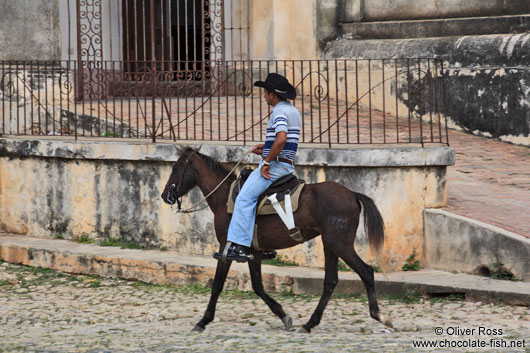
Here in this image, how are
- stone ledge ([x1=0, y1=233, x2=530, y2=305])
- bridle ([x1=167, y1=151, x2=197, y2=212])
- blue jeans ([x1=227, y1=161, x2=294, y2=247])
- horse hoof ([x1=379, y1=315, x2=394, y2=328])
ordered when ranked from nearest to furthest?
horse hoof ([x1=379, y1=315, x2=394, y2=328]) < blue jeans ([x1=227, y1=161, x2=294, y2=247]) < bridle ([x1=167, y1=151, x2=197, y2=212]) < stone ledge ([x1=0, y1=233, x2=530, y2=305])

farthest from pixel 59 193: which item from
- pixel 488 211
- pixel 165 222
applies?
pixel 488 211

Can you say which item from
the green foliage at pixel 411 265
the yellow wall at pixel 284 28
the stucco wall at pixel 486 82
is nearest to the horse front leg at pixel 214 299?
the green foliage at pixel 411 265

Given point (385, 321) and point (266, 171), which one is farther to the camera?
point (266, 171)

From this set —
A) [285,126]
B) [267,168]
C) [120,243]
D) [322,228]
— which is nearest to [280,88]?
[285,126]

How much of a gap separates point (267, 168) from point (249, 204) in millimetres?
362

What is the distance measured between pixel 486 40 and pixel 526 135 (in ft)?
5.38

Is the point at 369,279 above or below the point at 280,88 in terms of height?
below

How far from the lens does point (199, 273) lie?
31.9ft

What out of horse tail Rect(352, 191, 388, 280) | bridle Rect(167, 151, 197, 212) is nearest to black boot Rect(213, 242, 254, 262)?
bridle Rect(167, 151, 197, 212)

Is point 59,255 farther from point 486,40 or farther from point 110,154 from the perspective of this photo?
point 486,40

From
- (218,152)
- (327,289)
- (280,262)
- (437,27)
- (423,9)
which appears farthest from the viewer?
(423,9)

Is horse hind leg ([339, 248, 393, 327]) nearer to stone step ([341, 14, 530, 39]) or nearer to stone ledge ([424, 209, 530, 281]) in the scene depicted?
stone ledge ([424, 209, 530, 281])

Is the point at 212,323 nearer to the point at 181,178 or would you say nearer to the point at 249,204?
the point at 249,204

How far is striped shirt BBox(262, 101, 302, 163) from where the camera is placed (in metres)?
7.42
